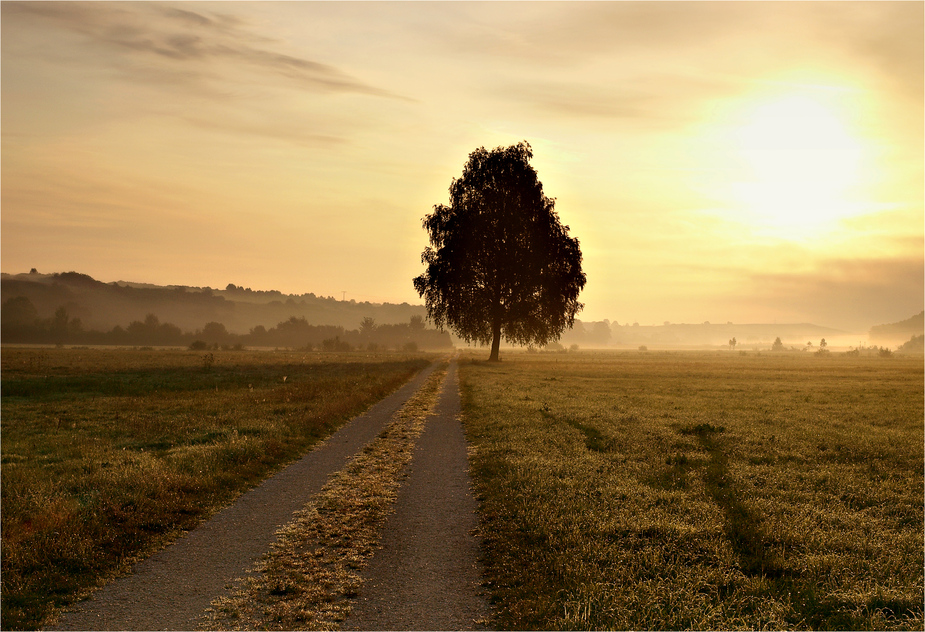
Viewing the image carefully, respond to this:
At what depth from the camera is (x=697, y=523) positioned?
9.53 m

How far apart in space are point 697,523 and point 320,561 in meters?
6.46

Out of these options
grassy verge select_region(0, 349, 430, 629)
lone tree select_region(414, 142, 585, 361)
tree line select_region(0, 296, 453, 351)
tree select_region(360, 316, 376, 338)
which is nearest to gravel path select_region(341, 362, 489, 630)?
grassy verge select_region(0, 349, 430, 629)

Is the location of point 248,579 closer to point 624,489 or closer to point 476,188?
point 624,489

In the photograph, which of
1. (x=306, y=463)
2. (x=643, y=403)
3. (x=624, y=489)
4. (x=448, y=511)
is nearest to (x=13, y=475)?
(x=306, y=463)

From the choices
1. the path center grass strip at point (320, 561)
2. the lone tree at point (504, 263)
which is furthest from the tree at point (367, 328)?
the path center grass strip at point (320, 561)

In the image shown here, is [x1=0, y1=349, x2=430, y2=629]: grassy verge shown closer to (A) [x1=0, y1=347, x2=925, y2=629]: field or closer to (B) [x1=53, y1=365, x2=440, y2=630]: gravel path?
(A) [x1=0, y1=347, x2=925, y2=629]: field

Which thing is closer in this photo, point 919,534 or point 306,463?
point 919,534

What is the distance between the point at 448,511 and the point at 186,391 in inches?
1028

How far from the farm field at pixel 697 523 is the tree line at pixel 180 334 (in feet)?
354

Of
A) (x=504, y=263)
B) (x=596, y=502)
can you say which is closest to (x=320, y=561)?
Answer: (x=596, y=502)

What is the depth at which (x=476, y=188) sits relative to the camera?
188ft

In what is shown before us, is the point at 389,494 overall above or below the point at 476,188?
below

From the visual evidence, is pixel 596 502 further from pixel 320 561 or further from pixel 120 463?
pixel 120 463

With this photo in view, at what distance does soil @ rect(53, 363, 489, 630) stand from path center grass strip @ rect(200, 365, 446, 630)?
0.73 ft
